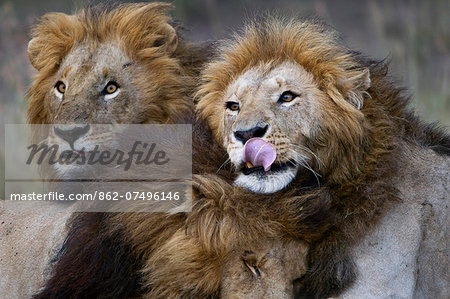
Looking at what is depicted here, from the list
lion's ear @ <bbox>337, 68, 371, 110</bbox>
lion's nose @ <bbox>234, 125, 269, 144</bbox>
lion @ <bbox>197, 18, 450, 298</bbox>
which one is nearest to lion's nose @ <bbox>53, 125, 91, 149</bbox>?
lion @ <bbox>197, 18, 450, 298</bbox>

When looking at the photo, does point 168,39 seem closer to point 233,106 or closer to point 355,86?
point 233,106

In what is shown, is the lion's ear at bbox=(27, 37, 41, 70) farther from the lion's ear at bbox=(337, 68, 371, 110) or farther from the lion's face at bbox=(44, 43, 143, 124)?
the lion's ear at bbox=(337, 68, 371, 110)

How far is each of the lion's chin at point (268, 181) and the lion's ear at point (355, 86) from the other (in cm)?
58

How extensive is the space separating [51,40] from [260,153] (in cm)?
244

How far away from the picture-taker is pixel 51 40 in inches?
270

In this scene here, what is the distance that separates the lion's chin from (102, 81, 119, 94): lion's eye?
1.65 m

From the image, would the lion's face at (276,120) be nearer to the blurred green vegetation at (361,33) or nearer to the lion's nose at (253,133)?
the lion's nose at (253,133)

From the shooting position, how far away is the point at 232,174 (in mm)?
5262

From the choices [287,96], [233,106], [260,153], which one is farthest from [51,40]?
[260,153]

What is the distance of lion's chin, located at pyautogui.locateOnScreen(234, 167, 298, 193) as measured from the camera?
16.7ft

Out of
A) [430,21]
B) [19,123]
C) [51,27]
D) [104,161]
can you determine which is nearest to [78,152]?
[104,161]

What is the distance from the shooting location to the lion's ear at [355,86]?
5344 millimetres

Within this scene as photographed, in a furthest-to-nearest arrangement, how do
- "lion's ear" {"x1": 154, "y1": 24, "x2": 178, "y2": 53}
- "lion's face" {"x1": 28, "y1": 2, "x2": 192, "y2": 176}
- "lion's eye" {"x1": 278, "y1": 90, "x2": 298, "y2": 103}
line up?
"lion's ear" {"x1": 154, "y1": 24, "x2": 178, "y2": 53}, "lion's face" {"x1": 28, "y1": 2, "x2": 192, "y2": 176}, "lion's eye" {"x1": 278, "y1": 90, "x2": 298, "y2": 103}

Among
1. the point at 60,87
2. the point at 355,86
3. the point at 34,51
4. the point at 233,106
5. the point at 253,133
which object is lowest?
the point at 34,51
